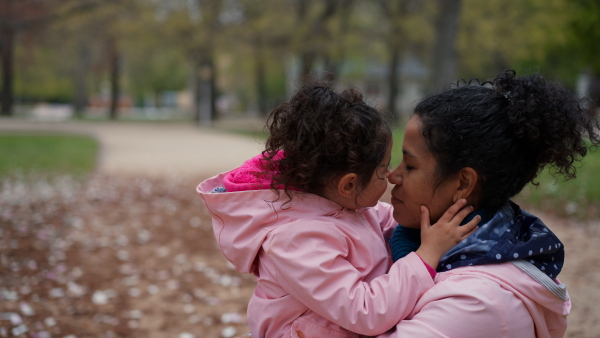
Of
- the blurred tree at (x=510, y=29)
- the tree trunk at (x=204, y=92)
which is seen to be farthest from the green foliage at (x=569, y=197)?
the tree trunk at (x=204, y=92)

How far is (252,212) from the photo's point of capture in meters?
1.69

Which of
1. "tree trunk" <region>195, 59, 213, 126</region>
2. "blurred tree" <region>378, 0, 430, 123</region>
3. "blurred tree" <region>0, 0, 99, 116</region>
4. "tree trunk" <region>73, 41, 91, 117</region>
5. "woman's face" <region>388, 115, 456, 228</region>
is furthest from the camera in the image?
"tree trunk" <region>73, 41, 91, 117</region>

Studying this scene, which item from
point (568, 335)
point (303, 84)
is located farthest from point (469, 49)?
point (303, 84)

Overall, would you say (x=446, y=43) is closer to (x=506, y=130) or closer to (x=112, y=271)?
(x=112, y=271)

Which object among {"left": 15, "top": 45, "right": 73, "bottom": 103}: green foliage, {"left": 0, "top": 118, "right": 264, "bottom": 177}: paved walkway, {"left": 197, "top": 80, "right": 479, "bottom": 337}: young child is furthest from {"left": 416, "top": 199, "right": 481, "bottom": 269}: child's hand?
{"left": 15, "top": 45, "right": 73, "bottom": 103}: green foliage

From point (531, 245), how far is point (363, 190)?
46 cm

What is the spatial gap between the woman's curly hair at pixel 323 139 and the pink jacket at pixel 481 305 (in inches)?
14.6

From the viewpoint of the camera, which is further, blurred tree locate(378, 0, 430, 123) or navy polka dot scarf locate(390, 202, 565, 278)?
blurred tree locate(378, 0, 430, 123)

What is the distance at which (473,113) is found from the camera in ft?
5.48

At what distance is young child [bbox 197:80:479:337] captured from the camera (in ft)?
5.18

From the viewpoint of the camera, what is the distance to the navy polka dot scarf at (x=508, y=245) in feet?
5.24

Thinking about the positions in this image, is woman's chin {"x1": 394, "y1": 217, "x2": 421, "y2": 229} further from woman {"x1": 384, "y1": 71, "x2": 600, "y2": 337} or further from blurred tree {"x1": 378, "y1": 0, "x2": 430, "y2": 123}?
blurred tree {"x1": 378, "y1": 0, "x2": 430, "y2": 123}

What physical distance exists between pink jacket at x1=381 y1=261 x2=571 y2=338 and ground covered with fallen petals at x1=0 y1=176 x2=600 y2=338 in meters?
3.02

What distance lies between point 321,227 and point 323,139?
8.9 inches
